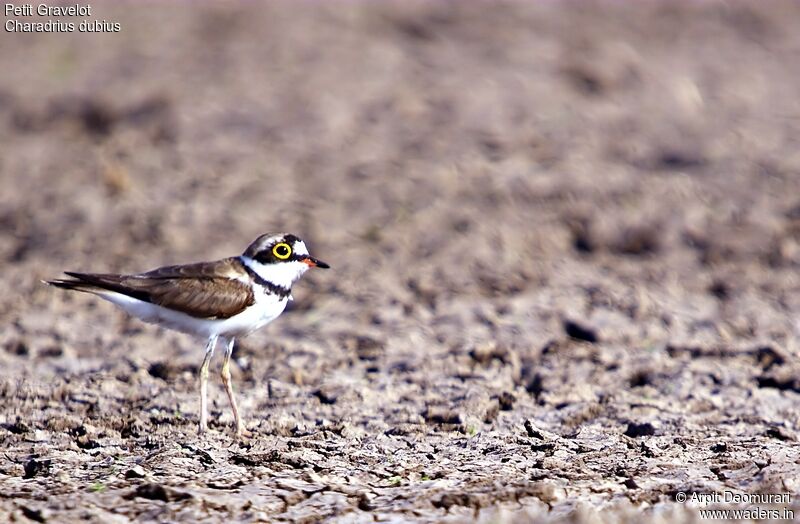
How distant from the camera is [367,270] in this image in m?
10.3

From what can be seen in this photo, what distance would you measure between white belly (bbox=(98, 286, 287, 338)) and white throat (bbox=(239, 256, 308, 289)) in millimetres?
116

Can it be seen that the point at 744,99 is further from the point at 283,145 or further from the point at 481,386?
the point at 481,386

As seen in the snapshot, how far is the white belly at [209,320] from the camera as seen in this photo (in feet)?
23.6

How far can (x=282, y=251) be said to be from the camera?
24.0ft

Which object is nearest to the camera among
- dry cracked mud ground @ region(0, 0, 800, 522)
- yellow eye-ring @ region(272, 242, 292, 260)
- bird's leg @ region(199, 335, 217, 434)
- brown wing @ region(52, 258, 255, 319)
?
dry cracked mud ground @ region(0, 0, 800, 522)

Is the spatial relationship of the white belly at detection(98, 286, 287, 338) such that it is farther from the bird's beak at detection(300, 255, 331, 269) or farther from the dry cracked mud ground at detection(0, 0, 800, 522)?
the dry cracked mud ground at detection(0, 0, 800, 522)

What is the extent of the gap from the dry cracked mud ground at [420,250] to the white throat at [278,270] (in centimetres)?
93

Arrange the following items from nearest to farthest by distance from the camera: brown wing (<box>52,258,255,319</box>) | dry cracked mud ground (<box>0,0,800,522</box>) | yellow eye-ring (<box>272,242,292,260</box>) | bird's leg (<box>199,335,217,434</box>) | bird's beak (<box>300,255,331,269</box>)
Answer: dry cracked mud ground (<box>0,0,800,522</box>), bird's leg (<box>199,335,217,434</box>), brown wing (<box>52,258,255,319</box>), yellow eye-ring (<box>272,242,292,260</box>), bird's beak (<box>300,255,331,269</box>)

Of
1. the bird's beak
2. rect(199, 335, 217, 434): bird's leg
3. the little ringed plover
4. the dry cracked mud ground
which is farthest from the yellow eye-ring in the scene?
the dry cracked mud ground

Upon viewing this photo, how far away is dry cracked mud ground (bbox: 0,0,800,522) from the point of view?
6090 mm

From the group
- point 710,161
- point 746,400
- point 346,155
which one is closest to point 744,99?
point 710,161

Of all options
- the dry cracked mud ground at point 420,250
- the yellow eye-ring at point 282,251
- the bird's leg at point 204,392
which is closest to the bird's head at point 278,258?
the yellow eye-ring at point 282,251

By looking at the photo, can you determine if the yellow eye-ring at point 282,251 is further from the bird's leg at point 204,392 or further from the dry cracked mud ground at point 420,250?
the dry cracked mud ground at point 420,250

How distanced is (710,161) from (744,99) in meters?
2.15
